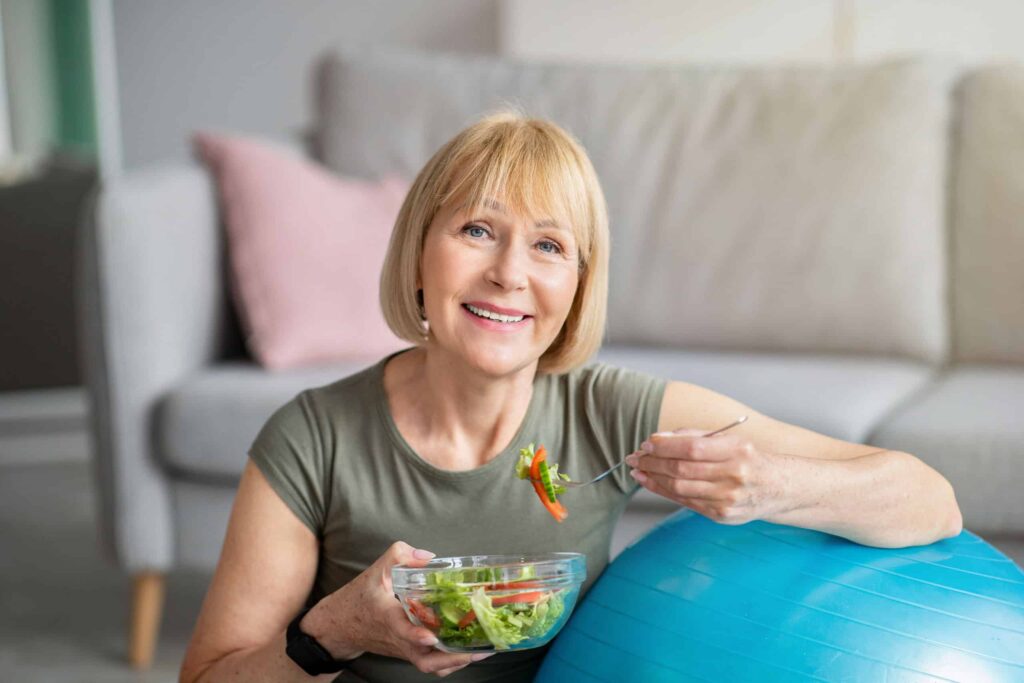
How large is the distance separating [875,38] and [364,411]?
247 cm

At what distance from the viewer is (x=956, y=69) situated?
2828 mm

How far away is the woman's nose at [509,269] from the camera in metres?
1.34

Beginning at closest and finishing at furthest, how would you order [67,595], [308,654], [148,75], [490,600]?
[490,600], [308,654], [67,595], [148,75]

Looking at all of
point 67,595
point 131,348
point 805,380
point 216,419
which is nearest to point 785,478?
point 805,380

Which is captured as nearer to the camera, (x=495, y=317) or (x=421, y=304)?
(x=495, y=317)

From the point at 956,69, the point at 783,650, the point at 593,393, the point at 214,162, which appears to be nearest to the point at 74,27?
the point at 214,162

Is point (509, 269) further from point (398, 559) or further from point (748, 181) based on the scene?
point (748, 181)

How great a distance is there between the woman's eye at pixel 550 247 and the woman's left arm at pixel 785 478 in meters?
0.21

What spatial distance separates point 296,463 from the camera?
4.63 feet

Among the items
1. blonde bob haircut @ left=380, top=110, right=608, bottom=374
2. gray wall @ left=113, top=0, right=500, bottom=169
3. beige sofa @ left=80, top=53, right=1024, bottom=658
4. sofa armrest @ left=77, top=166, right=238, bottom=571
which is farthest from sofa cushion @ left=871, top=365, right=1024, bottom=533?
gray wall @ left=113, top=0, right=500, bottom=169

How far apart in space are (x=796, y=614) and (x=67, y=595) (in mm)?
2244

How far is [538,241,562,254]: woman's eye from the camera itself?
1.40 meters

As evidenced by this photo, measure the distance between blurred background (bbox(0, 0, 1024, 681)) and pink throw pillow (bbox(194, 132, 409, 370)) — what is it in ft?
1.44

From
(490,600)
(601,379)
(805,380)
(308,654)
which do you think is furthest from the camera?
(805,380)
